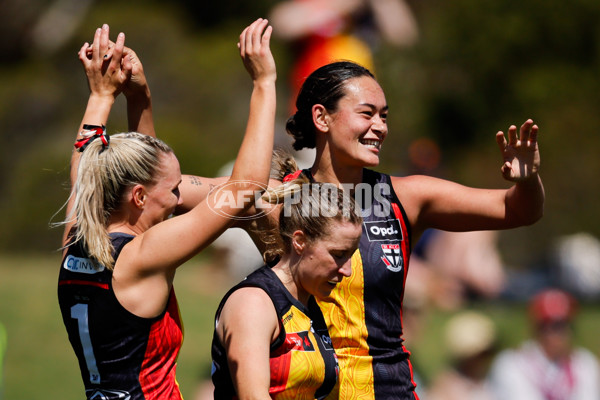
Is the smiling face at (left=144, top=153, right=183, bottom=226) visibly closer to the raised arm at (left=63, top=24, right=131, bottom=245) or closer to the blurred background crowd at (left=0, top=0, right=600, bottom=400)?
the raised arm at (left=63, top=24, right=131, bottom=245)

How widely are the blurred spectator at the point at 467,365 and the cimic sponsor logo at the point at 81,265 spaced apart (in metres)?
4.00

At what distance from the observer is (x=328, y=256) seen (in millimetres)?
3135

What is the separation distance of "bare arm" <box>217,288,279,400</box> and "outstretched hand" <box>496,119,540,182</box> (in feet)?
3.58

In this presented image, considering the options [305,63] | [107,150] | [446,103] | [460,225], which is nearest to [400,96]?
[446,103]

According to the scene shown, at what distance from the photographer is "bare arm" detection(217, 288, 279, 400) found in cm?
287

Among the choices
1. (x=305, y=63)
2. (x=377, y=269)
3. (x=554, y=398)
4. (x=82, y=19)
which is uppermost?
(x=82, y=19)

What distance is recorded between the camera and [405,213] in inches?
140

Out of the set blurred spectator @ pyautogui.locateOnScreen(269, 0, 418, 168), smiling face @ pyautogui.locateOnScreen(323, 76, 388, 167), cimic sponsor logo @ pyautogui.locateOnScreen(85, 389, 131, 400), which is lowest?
cimic sponsor logo @ pyautogui.locateOnScreen(85, 389, 131, 400)

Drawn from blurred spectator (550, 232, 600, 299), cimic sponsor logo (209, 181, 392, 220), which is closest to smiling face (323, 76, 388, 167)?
cimic sponsor logo (209, 181, 392, 220)

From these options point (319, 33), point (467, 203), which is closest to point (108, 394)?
point (467, 203)

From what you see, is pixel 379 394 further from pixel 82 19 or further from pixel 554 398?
pixel 82 19

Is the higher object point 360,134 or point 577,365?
point 360,134

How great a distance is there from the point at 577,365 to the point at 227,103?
25.2ft

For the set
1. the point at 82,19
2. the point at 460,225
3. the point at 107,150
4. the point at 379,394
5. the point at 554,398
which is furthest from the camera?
the point at 82,19
